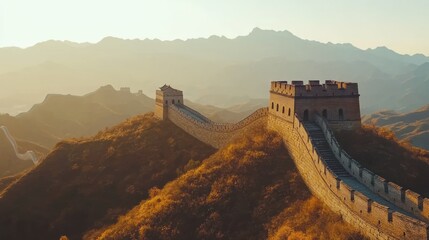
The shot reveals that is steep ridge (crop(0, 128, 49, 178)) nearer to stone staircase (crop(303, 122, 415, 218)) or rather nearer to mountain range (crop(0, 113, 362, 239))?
mountain range (crop(0, 113, 362, 239))

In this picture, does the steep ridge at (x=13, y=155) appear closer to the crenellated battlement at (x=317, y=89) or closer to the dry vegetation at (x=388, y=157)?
the crenellated battlement at (x=317, y=89)

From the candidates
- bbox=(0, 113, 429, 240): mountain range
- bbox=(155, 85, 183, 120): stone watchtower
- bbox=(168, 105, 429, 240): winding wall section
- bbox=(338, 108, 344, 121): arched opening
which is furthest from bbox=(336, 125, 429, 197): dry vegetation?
bbox=(155, 85, 183, 120): stone watchtower

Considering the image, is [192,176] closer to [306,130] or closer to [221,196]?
[221,196]

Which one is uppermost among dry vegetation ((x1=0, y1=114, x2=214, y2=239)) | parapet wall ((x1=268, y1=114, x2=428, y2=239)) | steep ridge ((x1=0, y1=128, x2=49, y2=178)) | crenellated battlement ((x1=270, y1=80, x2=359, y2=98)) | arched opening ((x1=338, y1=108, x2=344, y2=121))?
crenellated battlement ((x1=270, y1=80, x2=359, y2=98))

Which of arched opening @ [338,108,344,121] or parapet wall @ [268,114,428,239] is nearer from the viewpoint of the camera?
parapet wall @ [268,114,428,239]

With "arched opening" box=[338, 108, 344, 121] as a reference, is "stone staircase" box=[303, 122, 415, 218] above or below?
below

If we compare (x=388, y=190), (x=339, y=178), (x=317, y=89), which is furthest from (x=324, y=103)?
(x=388, y=190)
